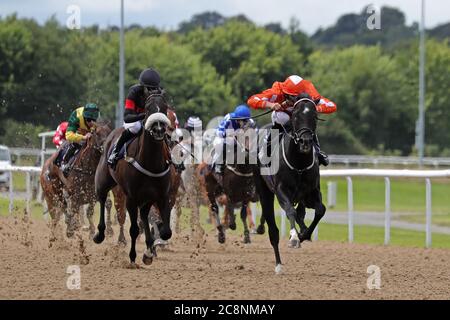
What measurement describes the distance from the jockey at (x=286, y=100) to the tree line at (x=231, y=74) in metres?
19.5

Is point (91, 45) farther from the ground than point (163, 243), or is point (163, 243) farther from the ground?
point (91, 45)

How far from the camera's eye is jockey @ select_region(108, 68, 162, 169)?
11.7m

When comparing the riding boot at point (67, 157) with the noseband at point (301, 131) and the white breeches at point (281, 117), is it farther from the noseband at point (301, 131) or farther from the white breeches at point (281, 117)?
the noseband at point (301, 131)

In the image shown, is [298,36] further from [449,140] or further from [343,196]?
[343,196]

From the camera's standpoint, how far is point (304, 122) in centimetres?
1088

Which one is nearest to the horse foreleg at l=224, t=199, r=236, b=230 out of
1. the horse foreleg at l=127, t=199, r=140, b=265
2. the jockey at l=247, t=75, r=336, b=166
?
the horse foreleg at l=127, t=199, r=140, b=265

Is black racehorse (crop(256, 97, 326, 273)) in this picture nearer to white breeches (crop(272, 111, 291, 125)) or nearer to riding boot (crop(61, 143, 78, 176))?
white breeches (crop(272, 111, 291, 125))

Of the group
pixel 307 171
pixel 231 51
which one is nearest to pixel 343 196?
pixel 307 171

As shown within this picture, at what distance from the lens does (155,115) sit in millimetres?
10891

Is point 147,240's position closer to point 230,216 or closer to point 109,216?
point 109,216

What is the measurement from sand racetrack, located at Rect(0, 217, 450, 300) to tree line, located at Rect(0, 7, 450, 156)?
16438 mm

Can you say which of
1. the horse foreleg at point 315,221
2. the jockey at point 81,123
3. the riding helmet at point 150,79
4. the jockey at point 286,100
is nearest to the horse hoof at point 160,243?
the jockey at point 81,123

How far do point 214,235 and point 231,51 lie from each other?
44.3m

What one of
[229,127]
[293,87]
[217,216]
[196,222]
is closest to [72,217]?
[196,222]
